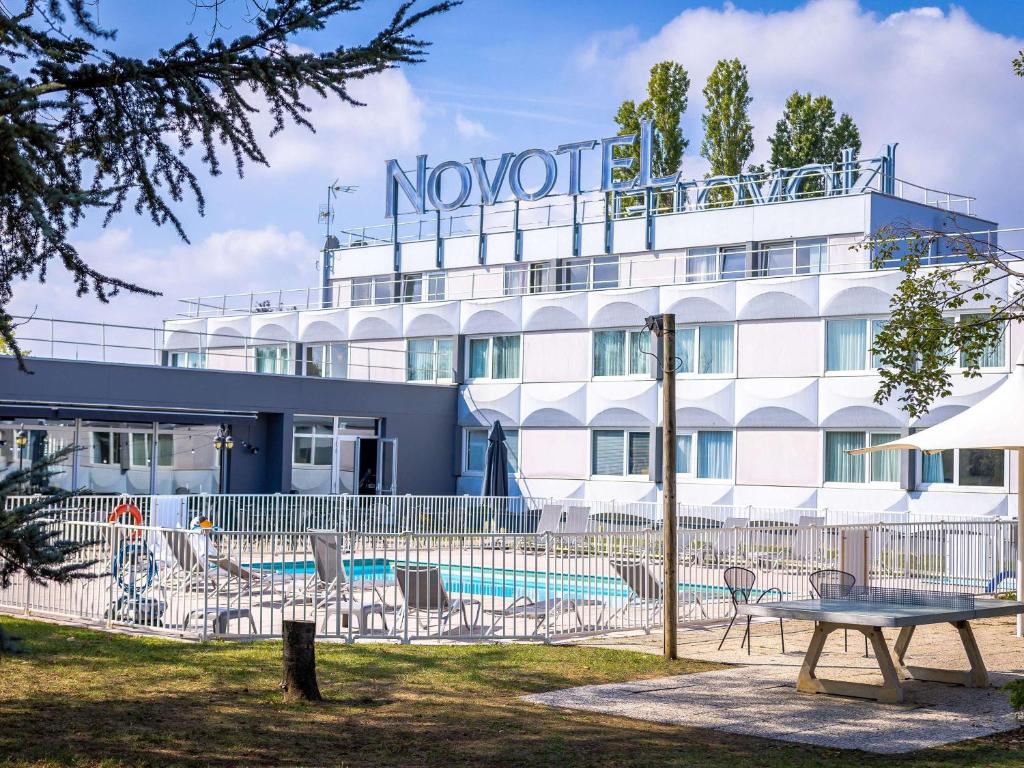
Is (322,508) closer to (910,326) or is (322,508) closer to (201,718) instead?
(910,326)

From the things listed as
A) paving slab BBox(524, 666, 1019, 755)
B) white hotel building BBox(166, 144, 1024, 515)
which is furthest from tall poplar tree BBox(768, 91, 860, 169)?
paving slab BBox(524, 666, 1019, 755)

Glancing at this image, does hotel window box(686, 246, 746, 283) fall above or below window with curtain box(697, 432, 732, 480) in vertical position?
above

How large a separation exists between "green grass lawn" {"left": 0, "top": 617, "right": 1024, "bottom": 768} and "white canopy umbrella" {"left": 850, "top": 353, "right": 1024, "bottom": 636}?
396 cm

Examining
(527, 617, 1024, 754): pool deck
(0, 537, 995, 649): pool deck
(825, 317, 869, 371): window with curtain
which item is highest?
(825, 317, 869, 371): window with curtain

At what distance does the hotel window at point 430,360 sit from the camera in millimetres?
37537

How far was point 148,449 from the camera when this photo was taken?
101 ft

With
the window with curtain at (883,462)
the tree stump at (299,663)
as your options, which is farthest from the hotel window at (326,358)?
the tree stump at (299,663)

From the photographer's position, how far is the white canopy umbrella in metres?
13.4

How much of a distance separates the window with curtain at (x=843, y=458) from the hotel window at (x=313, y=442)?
43.1 ft

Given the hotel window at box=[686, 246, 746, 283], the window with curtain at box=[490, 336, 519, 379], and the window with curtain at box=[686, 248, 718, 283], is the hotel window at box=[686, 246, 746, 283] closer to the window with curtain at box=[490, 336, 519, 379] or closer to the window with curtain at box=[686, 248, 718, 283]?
the window with curtain at box=[686, 248, 718, 283]

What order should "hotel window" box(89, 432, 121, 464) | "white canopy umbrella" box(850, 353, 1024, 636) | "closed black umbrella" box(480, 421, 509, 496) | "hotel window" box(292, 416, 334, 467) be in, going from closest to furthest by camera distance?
"white canopy umbrella" box(850, 353, 1024, 636), "hotel window" box(89, 432, 121, 464), "closed black umbrella" box(480, 421, 509, 496), "hotel window" box(292, 416, 334, 467)

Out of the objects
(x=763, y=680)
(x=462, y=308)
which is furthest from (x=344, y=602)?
(x=462, y=308)

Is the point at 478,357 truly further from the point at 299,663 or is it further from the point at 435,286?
the point at 299,663

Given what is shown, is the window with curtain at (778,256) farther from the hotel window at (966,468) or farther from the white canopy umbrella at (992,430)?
the white canopy umbrella at (992,430)
